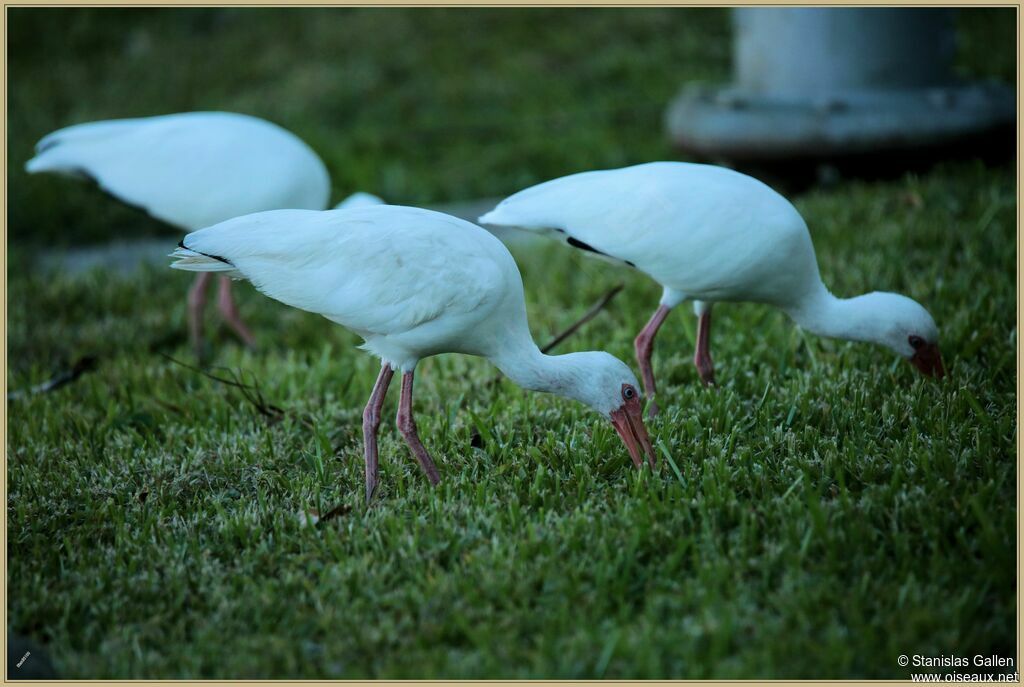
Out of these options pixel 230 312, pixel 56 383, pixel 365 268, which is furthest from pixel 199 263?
pixel 230 312

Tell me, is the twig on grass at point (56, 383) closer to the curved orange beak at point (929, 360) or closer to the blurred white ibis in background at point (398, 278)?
the blurred white ibis in background at point (398, 278)

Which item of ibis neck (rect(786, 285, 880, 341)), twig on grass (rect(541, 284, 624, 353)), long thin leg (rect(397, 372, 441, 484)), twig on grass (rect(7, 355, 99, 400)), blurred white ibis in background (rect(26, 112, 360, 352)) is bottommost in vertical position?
twig on grass (rect(7, 355, 99, 400))

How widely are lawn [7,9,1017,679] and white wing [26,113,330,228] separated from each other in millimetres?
739

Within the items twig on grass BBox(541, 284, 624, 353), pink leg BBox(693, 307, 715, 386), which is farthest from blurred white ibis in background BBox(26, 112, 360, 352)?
pink leg BBox(693, 307, 715, 386)

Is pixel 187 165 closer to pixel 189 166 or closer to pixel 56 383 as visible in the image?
pixel 189 166

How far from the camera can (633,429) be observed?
11.1 ft

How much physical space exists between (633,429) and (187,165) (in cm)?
277

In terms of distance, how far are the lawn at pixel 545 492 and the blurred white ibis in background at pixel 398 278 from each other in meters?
0.28

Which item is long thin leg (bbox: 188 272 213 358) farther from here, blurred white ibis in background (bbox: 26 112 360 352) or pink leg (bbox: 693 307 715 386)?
pink leg (bbox: 693 307 715 386)

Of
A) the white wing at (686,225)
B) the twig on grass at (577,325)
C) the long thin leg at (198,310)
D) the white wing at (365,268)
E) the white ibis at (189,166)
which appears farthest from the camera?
the long thin leg at (198,310)

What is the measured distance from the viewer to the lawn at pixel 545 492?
2605 millimetres

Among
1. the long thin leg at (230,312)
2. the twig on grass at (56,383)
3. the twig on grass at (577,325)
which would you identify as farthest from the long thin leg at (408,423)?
the long thin leg at (230,312)

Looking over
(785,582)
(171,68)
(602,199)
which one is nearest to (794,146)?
(602,199)

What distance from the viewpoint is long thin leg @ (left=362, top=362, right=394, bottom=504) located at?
3.38m
